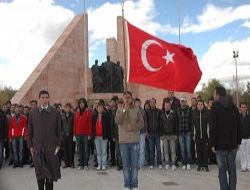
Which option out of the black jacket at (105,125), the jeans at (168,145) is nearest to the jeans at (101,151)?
the black jacket at (105,125)

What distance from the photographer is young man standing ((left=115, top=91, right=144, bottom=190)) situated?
266 inches

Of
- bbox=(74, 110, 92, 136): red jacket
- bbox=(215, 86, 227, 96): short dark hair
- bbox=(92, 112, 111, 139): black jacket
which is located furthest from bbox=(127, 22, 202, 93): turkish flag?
bbox=(215, 86, 227, 96): short dark hair

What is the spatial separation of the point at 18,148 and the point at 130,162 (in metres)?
5.36

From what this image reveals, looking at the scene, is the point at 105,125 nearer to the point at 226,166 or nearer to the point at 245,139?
the point at 245,139

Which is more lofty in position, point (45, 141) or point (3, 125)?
point (3, 125)

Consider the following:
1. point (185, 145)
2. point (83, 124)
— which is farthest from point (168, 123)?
point (83, 124)

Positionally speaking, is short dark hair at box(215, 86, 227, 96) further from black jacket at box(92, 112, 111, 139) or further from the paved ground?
black jacket at box(92, 112, 111, 139)

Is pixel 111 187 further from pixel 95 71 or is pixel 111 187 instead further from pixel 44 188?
pixel 95 71

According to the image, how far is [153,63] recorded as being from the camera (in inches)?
386

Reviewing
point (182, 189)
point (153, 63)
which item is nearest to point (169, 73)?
point (153, 63)

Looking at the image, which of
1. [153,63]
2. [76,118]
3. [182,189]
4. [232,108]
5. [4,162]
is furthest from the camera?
[4,162]

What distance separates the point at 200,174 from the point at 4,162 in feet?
19.6

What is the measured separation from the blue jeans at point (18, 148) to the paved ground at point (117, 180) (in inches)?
38.7

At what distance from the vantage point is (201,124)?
982 centimetres
